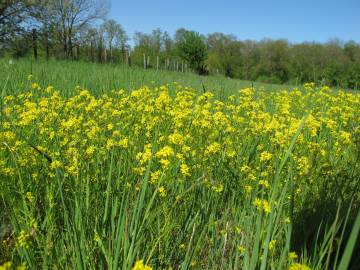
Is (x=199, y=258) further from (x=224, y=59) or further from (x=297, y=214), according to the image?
(x=224, y=59)

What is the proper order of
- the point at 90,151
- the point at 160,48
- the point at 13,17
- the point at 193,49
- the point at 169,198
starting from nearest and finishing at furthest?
the point at 169,198 → the point at 90,151 → the point at 13,17 → the point at 193,49 → the point at 160,48

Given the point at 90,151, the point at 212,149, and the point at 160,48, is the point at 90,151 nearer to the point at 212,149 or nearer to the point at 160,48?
the point at 212,149

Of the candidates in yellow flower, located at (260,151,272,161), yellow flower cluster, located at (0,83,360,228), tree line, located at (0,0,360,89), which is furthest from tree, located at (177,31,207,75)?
yellow flower, located at (260,151,272,161)

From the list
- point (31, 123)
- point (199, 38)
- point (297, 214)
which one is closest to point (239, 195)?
point (297, 214)

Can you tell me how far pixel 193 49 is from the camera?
174 feet

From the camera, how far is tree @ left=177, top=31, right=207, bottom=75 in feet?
174

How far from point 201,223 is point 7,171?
4.01 feet

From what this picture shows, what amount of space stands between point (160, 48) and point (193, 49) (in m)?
27.4

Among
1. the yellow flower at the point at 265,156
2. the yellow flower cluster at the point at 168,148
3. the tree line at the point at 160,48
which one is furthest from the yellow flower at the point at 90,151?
the tree line at the point at 160,48

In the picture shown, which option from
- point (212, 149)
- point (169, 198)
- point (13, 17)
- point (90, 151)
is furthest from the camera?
point (13, 17)

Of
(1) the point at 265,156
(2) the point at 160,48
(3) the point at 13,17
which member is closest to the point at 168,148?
(1) the point at 265,156

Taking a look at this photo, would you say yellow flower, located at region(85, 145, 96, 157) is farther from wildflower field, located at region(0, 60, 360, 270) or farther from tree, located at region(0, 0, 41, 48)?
tree, located at region(0, 0, 41, 48)

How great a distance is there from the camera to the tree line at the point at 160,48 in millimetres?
29688

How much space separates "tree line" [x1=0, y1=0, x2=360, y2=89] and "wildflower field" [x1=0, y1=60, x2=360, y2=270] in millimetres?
26752
